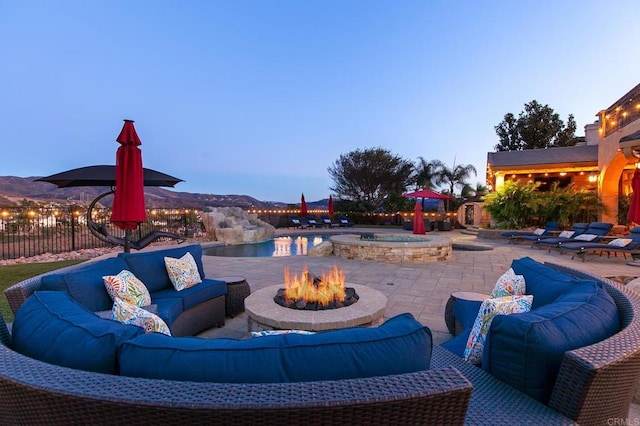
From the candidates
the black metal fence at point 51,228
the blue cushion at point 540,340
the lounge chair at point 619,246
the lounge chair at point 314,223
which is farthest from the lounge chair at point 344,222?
the blue cushion at point 540,340

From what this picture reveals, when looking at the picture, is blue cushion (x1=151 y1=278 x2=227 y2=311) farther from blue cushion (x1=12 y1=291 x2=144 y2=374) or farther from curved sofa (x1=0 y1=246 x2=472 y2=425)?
curved sofa (x1=0 y1=246 x2=472 y2=425)

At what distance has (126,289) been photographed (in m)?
3.06

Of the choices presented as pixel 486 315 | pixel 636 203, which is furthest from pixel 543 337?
pixel 636 203

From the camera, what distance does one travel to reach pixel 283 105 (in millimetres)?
26906

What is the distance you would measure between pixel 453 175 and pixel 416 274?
1816 cm

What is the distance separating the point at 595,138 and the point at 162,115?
31.3m

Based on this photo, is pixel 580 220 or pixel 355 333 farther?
pixel 580 220

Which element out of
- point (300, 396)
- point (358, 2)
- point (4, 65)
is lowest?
point (300, 396)

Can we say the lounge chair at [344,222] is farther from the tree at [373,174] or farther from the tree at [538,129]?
the tree at [538,129]

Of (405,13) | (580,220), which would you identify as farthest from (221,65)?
(580,220)

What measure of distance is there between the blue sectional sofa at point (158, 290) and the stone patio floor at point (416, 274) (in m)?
0.27

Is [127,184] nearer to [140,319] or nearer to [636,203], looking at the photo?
[140,319]

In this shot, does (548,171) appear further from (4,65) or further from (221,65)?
(4,65)

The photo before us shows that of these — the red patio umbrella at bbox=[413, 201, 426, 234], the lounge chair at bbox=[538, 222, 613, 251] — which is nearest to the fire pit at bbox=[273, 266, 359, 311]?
the lounge chair at bbox=[538, 222, 613, 251]
